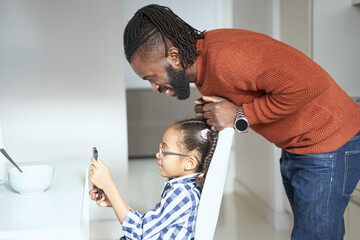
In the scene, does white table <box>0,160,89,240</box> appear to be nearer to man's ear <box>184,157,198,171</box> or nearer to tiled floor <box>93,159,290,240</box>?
man's ear <box>184,157,198,171</box>

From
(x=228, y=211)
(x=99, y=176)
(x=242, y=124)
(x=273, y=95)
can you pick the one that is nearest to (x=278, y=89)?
(x=273, y=95)

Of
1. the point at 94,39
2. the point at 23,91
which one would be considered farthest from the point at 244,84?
the point at 23,91

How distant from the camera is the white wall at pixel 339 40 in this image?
84.0 inches

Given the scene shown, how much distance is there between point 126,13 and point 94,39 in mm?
2858

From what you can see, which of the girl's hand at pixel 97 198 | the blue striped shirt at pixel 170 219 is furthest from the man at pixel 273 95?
the girl's hand at pixel 97 198

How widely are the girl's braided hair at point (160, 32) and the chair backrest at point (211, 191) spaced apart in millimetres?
294

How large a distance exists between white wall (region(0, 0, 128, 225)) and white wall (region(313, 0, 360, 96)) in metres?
1.16

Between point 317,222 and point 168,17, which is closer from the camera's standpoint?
point 168,17

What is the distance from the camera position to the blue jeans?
4.20 feet

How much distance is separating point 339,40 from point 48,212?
1807 mm

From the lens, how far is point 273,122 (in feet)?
4.25

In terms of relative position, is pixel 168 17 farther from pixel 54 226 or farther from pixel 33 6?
pixel 33 6

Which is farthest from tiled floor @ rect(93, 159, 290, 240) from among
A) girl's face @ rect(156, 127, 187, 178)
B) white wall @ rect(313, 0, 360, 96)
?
girl's face @ rect(156, 127, 187, 178)

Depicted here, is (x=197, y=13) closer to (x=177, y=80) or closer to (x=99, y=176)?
(x=177, y=80)
